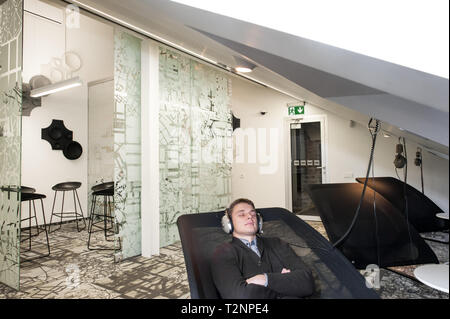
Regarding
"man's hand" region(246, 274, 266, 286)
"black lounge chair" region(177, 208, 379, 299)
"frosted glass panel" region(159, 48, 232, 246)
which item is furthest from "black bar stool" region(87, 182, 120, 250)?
"man's hand" region(246, 274, 266, 286)

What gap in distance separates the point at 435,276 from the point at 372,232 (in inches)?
44.3

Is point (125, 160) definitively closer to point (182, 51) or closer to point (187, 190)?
point (187, 190)

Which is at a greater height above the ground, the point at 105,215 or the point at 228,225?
the point at 228,225

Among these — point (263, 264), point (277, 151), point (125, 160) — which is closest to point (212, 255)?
point (263, 264)

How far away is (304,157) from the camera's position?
527 centimetres

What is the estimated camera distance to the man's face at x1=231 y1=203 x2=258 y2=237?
1.33 metres

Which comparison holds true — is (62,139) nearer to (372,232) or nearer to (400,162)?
(372,232)

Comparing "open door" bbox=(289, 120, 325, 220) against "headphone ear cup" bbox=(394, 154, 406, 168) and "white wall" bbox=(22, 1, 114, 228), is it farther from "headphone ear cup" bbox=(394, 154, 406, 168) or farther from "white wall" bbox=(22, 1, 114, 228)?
"headphone ear cup" bbox=(394, 154, 406, 168)

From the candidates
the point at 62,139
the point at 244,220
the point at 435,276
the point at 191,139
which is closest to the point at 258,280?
the point at 244,220

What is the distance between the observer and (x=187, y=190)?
3.76m

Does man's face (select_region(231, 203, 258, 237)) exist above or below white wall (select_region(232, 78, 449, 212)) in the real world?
below

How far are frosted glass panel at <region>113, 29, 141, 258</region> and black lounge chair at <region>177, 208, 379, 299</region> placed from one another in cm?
169
